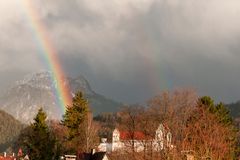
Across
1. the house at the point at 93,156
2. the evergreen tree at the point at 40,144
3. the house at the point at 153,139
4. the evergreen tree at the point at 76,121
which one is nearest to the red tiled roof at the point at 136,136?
the house at the point at 153,139

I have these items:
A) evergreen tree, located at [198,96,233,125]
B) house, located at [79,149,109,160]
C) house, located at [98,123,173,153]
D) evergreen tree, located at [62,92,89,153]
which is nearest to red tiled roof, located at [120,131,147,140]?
house, located at [98,123,173,153]

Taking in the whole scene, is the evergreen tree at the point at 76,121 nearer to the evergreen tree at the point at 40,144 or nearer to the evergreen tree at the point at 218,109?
the evergreen tree at the point at 40,144

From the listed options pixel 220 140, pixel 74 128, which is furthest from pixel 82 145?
pixel 220 140

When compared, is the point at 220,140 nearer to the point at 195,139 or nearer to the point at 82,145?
the point at 195,139

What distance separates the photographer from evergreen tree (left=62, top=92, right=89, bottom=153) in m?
79.6

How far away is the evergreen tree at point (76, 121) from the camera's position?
79562 mm

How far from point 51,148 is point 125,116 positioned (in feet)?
69.2

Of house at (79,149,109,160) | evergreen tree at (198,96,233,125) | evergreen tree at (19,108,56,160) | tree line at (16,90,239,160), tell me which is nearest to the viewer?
tree line at (16,90,239,160)

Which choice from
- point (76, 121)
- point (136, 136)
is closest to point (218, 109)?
point (136, 136)

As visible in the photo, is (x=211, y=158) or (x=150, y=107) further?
(x=150, y=107)

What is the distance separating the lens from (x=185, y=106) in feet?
181

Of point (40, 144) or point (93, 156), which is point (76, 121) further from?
point (40, 144)

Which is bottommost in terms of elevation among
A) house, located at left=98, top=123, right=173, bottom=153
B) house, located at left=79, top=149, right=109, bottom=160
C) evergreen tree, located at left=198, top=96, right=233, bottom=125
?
house, located at left=98, top=123, right=173, bottom=153

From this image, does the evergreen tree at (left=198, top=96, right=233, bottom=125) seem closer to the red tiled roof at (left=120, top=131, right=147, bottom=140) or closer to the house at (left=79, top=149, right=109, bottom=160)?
the red tiled roof at (left=120, top=131, right=147, bottom=140)
